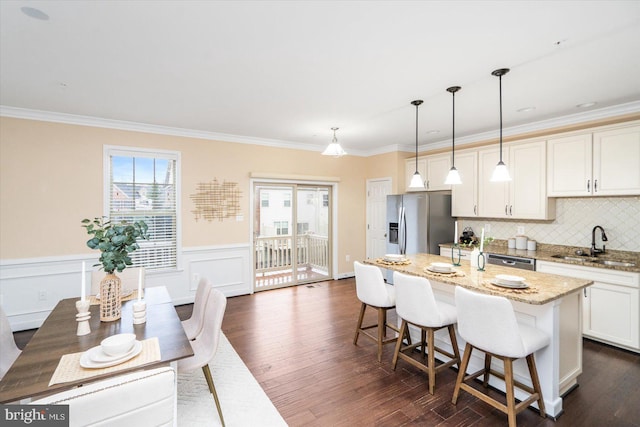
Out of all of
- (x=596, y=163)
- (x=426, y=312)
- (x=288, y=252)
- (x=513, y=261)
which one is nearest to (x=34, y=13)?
(x=426, y=312)

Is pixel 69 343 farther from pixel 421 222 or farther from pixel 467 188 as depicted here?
pixel 467 188

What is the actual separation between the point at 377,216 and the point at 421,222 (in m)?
1.28

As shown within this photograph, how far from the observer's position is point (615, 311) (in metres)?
3.14

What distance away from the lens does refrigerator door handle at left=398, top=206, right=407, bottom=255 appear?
5156mm

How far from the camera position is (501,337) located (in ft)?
6.42

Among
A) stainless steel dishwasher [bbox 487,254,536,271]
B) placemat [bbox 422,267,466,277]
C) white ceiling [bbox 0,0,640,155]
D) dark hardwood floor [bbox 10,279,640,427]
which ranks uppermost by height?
white ceiling [bbox 0,0,640,155]

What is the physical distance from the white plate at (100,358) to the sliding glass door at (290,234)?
3.68 metres

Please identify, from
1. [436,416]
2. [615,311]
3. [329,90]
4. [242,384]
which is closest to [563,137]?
[615,311]

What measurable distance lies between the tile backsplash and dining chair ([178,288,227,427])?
4.36m

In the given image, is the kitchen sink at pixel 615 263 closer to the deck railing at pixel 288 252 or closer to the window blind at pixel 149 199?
the deck railing at pixel 288 252

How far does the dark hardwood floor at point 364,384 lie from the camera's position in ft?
7.02

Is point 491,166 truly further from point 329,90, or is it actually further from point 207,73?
point 207,73

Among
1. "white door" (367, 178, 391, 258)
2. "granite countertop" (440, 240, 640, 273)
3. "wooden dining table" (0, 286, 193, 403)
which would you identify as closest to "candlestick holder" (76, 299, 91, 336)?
"wooden dining table" (0, 286, 193, 403)

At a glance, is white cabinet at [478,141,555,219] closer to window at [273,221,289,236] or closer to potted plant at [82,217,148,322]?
window at [273,221,289,236]
